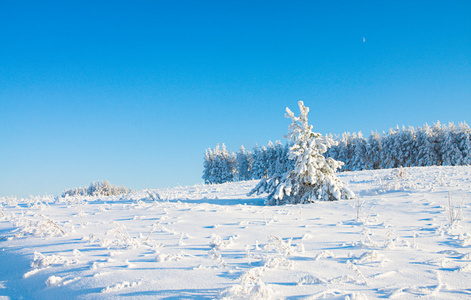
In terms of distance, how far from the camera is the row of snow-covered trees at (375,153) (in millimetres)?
50844

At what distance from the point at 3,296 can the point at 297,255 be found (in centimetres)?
322

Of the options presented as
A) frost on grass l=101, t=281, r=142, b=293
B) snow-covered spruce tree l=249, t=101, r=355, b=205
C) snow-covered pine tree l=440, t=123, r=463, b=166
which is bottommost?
frost on grass l=101, t=281, r=142, b=293

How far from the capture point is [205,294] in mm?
2404

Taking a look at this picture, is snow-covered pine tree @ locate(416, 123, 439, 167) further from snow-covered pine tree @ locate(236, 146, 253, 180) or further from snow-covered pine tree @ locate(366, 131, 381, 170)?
snow-covered pine tree @ locate(236, 146, 253, 180)

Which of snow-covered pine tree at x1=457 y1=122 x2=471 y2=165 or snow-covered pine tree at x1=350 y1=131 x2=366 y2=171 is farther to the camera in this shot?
snow-covered pine tree at x1=350 y1=131 x2=366 y2=171

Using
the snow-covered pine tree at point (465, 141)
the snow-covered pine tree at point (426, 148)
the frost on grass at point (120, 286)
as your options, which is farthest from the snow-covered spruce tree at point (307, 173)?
the snow-covered pine tree at point (426, 148)

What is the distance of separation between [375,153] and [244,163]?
33.1 meters

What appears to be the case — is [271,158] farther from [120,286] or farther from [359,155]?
[120,286]

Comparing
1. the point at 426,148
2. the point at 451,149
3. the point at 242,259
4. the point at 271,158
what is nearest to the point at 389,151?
the point at 426,148

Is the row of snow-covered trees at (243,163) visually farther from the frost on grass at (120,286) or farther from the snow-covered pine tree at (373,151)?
the frost on grass at (120,286)

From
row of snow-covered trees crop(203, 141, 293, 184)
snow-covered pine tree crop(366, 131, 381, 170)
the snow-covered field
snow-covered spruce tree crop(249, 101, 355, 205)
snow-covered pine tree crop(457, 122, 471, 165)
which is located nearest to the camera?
the snow-covered field

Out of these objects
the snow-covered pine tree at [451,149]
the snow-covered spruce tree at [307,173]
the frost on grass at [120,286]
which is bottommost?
the frost on grass at [120,286]

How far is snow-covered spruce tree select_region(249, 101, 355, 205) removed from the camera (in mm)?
9945

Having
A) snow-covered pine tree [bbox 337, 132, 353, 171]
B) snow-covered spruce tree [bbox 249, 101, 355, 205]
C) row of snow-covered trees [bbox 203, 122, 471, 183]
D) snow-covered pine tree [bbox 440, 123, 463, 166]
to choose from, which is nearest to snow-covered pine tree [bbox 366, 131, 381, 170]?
row of snow-covered trees [bbox 203, 122, 471, 183]
